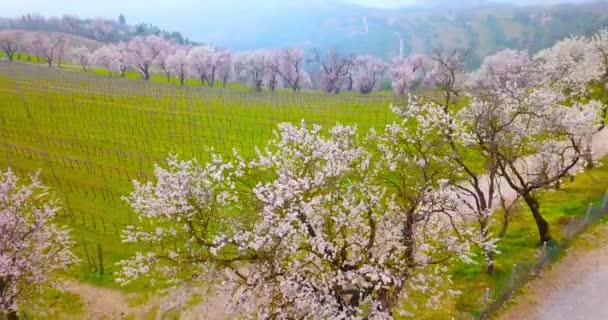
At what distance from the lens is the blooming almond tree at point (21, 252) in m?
15.8

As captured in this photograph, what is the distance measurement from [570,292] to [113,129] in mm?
40729

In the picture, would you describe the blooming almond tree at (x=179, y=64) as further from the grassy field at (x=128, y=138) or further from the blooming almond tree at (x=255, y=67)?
the grassy field at (x=128, y=138)

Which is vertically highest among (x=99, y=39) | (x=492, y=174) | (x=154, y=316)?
(x=99, y=39)

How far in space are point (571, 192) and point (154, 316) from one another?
27176 mm

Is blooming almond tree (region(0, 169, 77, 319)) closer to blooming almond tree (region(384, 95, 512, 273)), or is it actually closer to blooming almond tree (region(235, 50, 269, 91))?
blooming almond tree (region(384, 95, 512, 273))

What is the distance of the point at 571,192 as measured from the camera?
95.4 ft

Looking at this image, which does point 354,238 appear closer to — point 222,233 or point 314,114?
point 222,233

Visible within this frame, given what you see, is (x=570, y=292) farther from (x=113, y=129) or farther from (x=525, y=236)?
(x=113, y=129)

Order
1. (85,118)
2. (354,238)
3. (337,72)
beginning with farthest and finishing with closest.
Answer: (337,72)
(85,118)
(354,238)

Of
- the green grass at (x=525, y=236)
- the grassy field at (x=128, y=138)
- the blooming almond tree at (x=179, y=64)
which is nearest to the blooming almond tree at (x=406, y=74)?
the grassy field at (x=128, y=138)

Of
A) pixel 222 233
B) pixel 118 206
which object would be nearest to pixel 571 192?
pixel 222 233

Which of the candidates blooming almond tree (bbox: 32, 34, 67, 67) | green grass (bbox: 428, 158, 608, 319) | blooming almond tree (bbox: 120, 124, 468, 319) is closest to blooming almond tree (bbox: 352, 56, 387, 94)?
green grass (bbox: 428, 158, 608, 319)

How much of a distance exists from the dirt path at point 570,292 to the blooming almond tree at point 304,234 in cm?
690

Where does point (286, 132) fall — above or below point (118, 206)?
above
